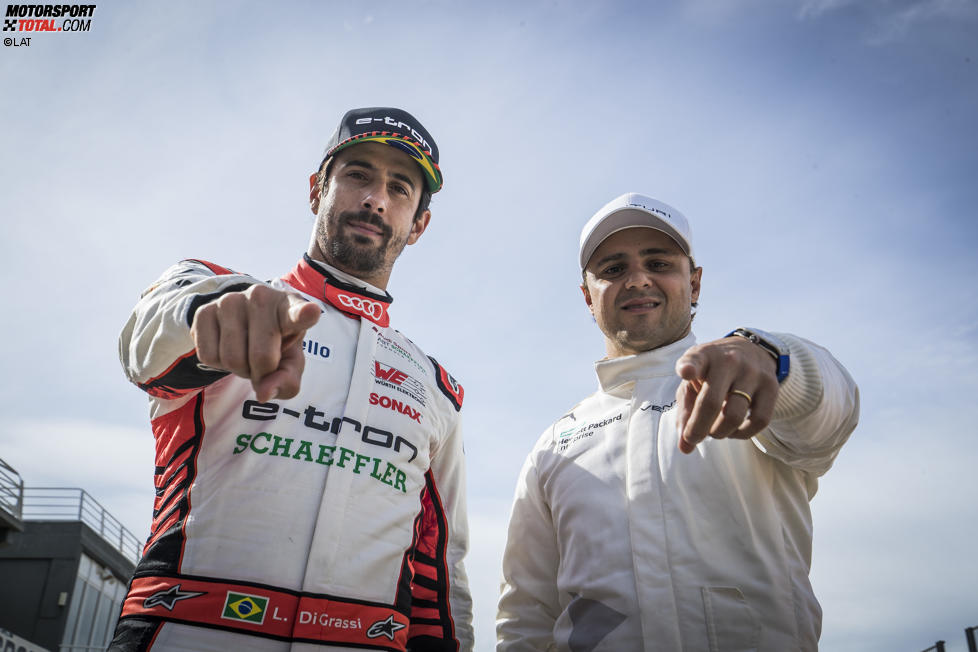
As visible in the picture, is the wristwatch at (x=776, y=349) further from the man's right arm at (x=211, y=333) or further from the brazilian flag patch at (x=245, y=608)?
the brazilian flag patch at (x=245, y=608)

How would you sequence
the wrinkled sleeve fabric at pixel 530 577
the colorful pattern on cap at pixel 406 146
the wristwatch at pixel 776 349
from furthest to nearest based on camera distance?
the colorful pattern on cap at pixel 406 146
the wrinkled sleeve fabric at pixel 530 577
the wristwatch at pixel 776 349

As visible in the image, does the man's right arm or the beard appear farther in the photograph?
the beard

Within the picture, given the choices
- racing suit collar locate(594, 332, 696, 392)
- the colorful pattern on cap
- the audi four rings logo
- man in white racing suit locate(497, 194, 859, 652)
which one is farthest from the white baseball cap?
the audi four rings logo

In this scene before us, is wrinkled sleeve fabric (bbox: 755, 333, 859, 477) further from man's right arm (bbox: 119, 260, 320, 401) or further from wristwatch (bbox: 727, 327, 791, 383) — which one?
man's right arm (bbox: 119, 260, 320, 401)

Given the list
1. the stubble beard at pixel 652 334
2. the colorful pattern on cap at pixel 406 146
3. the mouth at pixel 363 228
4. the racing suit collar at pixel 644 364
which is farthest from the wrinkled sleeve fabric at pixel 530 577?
the colorful pattern on cap at pixel 406 146

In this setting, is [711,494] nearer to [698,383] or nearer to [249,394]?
[698,383]

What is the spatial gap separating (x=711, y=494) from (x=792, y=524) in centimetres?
38

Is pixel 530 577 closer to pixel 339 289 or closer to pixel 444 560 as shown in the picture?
pixel 444 560

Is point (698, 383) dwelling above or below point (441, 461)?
below

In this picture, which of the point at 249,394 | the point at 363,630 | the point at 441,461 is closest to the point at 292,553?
the point at 363,630

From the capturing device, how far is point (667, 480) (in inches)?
113

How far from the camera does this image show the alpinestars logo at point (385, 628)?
106 inches

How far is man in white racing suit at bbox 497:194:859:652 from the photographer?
2.17m

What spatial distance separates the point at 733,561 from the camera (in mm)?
2682
